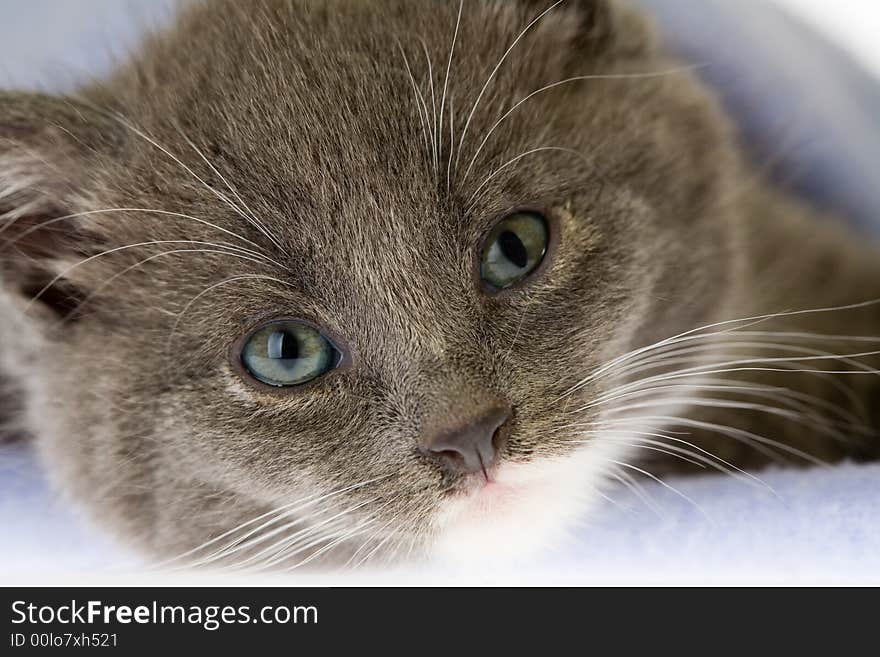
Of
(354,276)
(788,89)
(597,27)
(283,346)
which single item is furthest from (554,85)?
(788,89)

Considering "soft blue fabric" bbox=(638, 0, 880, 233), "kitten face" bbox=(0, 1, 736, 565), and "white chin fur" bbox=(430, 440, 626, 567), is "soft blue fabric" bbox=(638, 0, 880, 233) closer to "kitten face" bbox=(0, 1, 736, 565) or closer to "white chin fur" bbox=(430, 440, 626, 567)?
"kitten face" bbox=(0, 1, 736, 565)

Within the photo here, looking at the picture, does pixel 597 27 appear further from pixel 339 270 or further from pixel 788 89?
pixel 788 89

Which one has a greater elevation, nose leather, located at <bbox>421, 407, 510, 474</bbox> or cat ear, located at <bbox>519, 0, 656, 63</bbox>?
cat ear, located at <bbox>519, 0, 656, 63</bbox>

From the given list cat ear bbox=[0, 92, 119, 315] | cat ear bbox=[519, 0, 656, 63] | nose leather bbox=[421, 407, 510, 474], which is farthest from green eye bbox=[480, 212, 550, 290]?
cat ear bbox=[0, 92, 119, 315]

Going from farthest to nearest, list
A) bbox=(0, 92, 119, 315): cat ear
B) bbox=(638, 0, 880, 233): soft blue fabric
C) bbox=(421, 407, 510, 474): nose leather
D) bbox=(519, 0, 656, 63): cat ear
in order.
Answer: bbox=(638, 0, 880, 233): soft blue fabric → bbox=(519, 0, 656, 63): cat ear → bbox=(0, 92, 119, 315): cat ear → bbox=(421, 407, 510, 474): nose leather

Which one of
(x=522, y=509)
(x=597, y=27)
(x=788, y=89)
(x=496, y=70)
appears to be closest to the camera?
(x=522, y=509)

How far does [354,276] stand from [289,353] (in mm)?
153

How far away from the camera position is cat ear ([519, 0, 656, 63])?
1.73 meters

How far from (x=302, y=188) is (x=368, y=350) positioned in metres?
0.25

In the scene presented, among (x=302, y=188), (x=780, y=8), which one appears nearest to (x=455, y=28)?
(x=302, y=188)

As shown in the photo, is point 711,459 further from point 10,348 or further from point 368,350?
point 10,348

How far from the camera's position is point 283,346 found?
149 centimetres

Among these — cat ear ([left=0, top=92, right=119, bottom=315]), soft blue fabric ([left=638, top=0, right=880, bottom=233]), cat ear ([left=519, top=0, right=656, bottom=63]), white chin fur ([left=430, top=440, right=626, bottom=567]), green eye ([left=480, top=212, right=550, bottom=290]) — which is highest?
soft blue fabric ([left=638, top=0, right=880, bottom=233])

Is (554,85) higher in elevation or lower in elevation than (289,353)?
higher
